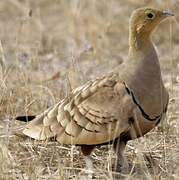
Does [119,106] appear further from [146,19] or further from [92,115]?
[146,19]

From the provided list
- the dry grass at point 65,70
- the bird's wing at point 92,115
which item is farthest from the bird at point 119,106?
the dry grass at point 65,70

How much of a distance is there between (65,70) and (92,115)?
11.4 ft

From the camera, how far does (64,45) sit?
915 centimetres

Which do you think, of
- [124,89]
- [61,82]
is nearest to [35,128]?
[124,89]

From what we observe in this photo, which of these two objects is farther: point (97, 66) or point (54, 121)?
point (97, 66)

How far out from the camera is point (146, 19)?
4719mm

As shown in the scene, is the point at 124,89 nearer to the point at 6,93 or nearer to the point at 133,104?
the point at 133,104

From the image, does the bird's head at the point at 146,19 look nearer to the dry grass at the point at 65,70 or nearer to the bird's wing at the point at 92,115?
the bird's wing at the point at 92,115

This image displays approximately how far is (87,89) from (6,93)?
132cm

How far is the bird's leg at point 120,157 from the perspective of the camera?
4590 millimetres

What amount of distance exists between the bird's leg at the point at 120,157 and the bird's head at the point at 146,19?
2.34 ft

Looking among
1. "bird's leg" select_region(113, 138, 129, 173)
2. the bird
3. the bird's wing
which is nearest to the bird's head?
the bird

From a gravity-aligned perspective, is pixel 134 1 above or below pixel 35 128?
above

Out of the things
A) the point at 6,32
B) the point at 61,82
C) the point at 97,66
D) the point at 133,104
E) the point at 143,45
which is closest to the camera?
the point at 133,104
